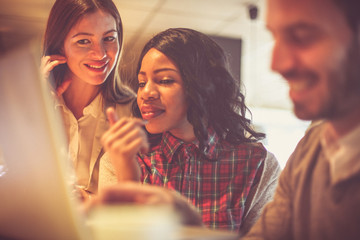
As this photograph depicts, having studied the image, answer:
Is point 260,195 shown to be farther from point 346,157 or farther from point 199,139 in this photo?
point 346,157

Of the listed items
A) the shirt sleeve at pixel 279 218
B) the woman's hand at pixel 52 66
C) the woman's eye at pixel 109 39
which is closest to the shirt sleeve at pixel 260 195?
the shirt sleeve at pixel 279 218

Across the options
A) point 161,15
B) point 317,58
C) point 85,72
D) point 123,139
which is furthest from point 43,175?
point 161,15

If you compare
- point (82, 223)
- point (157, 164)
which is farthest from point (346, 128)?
point (157, 164)

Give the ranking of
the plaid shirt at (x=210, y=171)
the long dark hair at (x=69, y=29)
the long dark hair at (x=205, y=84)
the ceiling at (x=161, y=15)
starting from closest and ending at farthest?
1. the plaid shirt at (x=210, y=171)
2. the long dark hair at (x=205, y=84)
3. the long dark hair at (x=69, y=29)
4. the ceiling at (x=161, y=15)

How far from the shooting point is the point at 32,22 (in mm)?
4340

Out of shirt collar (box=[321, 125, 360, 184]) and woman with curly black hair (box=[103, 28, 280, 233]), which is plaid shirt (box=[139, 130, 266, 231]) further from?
shirt collar (box=[321, 125, 360, 184])

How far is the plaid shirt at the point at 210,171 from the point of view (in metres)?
1.28

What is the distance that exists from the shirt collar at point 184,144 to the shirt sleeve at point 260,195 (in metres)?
0.18

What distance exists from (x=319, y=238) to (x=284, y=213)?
0.14 meters

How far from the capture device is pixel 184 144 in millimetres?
1386

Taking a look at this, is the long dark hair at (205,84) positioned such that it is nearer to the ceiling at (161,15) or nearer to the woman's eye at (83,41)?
the woman's eye at (83,41)

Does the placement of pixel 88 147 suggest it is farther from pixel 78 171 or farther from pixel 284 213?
pixel 284 213

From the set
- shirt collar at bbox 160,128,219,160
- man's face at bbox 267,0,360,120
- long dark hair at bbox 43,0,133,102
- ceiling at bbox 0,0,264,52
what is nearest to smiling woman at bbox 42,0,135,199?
long dark hair at bbox 43,0,133,102

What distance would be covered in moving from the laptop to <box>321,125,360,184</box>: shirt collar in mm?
223
